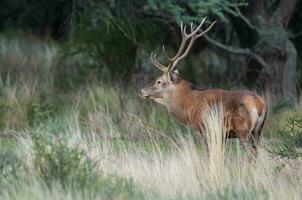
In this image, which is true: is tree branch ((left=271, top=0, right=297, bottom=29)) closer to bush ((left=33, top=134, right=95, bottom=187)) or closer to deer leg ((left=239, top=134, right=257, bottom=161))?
deer leg ((left=239, top=134, right=257, bottom=161))

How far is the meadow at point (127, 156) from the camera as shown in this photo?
9.26 meters

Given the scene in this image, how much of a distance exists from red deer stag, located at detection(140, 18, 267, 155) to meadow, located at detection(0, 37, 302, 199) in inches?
8.2

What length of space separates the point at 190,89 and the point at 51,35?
13.5m

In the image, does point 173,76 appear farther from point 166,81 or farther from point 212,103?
point 212,103

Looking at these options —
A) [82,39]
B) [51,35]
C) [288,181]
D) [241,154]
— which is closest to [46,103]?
[82,39]

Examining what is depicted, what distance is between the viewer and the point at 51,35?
26.2 meters

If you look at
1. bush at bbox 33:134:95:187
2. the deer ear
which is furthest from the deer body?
bush at bbox 33:134:95:187

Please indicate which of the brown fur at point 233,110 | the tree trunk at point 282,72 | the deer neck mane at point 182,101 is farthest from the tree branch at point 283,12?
the brown fur at point 233,110

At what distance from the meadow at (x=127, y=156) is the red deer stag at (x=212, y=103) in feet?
0.69

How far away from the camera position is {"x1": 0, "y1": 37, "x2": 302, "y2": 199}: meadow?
364 inches

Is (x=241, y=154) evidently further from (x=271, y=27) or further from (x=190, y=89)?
(x=271, y=27)

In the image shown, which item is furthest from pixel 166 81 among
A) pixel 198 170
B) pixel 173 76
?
pixel 198 170

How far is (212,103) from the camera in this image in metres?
12.6

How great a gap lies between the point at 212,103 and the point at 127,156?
6.39ft
